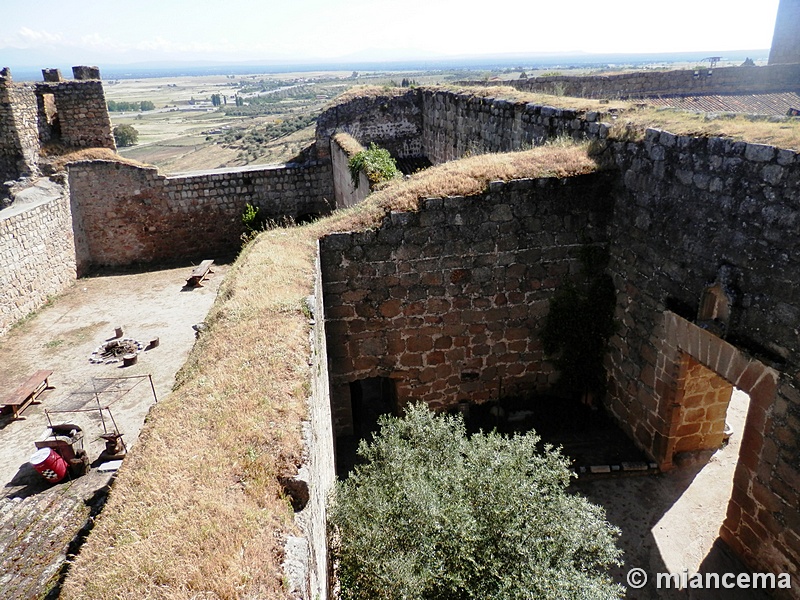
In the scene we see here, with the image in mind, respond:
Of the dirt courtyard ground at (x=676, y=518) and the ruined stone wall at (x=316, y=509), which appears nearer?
the ruined stone wall at (x=316, y=509)

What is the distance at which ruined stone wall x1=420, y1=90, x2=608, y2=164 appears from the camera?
8984mm

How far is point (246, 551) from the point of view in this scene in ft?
10.1

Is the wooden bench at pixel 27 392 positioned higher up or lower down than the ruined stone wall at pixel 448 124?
lower down

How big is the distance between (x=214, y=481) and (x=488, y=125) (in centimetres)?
1015

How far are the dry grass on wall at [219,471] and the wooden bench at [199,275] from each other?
30.1ft

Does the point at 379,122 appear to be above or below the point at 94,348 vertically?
above

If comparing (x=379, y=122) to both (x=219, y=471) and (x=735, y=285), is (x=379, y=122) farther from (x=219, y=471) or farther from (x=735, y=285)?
(x=219, y=471)

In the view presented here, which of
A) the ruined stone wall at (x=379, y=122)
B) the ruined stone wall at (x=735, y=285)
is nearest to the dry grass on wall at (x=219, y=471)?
the ruined stone wall at (x=735, y=285)

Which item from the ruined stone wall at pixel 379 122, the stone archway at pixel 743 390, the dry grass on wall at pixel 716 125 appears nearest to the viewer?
the dry grass on wall at pixel 716 125

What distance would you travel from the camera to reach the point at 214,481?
367cm

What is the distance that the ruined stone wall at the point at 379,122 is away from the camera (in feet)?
59.7

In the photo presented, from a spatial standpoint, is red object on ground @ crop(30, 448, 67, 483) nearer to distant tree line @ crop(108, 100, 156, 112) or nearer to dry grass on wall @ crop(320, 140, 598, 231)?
dry grass on wall @ crop(320, 140, 598, 231)

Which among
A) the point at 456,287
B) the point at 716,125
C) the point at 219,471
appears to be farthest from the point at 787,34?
the point at 219,471

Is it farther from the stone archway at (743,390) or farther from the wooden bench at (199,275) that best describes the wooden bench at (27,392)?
the stone archway at (743,390)
